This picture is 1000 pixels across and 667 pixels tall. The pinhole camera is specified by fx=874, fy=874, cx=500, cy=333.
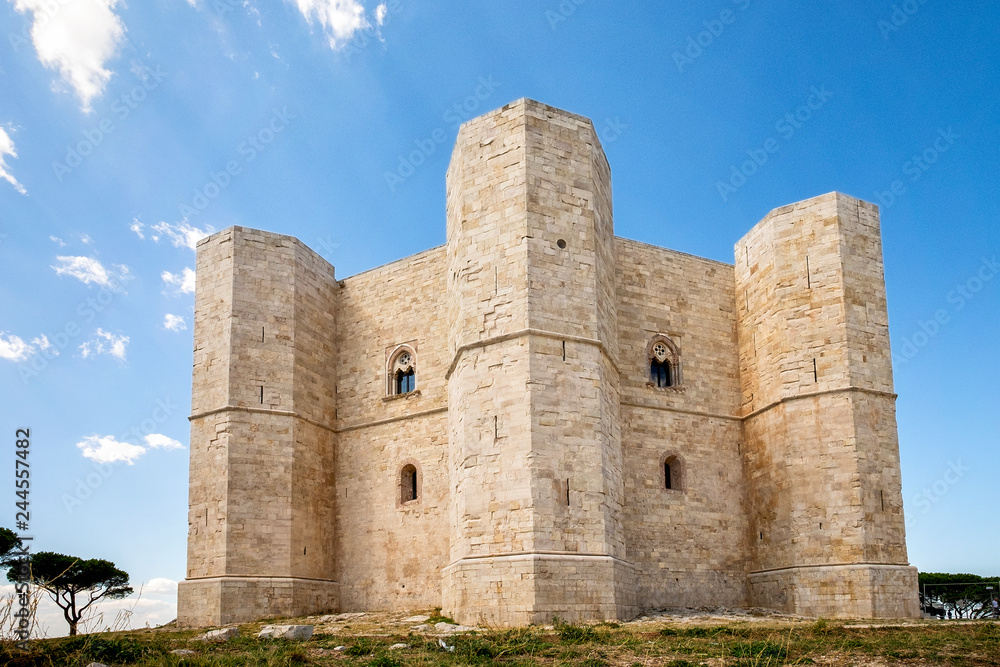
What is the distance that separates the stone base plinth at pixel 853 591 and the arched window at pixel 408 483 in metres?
7.82

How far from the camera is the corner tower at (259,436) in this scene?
57.6 feet

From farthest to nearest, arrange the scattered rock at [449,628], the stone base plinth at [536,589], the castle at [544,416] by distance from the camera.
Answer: the castle at [544,416] < the stone base plinth at [536,589] < the scattered rock at [449,628]

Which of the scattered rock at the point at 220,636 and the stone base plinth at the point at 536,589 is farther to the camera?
the stone base plinth at the point at 536,589

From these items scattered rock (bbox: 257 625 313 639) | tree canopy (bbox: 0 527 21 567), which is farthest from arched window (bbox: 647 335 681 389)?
tree canopy (bbox: 0 527 21 567)

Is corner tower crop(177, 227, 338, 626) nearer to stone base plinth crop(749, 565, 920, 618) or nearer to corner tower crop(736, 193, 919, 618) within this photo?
corner tower crop(736, 193, 919, 618)

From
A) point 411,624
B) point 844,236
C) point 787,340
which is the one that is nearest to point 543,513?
point 411,624

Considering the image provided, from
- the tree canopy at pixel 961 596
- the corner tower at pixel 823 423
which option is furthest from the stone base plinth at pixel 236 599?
the tree canopy at pixel 961 596

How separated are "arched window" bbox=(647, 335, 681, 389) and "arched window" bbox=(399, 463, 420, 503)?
5599 millimetres

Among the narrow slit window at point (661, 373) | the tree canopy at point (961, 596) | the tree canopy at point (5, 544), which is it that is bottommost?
the tree canopy at point (961, 596)

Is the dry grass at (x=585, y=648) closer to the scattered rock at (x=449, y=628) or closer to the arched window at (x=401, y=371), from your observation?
the scattered rock at (x=449, y=628)

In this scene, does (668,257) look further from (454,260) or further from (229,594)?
(229,594)

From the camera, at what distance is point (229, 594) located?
675 inches

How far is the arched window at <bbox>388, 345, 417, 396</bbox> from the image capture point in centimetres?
1970

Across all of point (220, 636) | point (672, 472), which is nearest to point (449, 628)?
point (220, 636)
